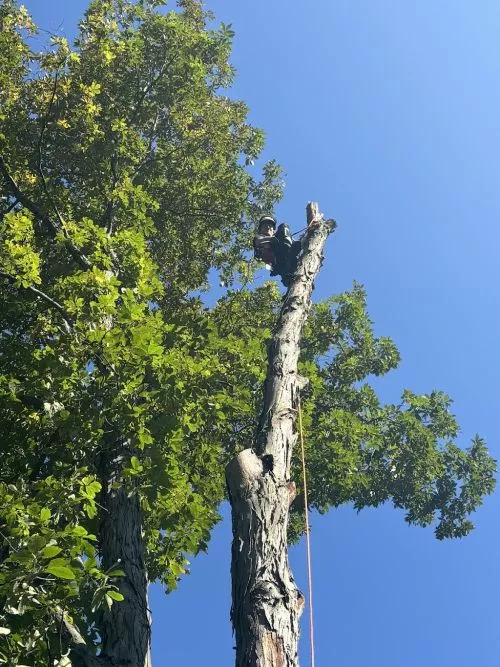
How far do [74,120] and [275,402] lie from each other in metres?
6.96

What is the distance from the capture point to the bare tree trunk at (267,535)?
421 centimetres

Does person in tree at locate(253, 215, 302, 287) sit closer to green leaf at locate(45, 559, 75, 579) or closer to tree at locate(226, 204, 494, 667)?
tree at locate(226, 204, 494, 667)

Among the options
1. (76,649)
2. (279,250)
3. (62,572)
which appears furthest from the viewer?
(279,250)

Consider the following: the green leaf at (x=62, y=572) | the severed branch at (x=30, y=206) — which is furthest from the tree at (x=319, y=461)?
the severed branch at (x=30, y=206)

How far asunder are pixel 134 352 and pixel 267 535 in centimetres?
255

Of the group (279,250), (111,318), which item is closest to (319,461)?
(279,250)

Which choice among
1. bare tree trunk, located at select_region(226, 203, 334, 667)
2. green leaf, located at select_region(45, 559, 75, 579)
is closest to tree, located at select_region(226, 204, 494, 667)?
bare tree trunk, located at select_region(226, 203, 334, 667)

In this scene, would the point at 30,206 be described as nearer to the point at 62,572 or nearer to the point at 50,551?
the point at 50,551

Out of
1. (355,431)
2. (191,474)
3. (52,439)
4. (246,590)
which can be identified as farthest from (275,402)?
(355,431)

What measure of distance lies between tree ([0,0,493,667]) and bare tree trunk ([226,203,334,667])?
3.70ft

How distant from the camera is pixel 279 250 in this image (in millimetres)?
9539

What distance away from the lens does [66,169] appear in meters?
11.8

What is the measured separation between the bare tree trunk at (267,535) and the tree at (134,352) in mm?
1129

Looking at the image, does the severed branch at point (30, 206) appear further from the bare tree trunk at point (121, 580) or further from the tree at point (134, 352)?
the bare tree trunk at point (121, 580)
